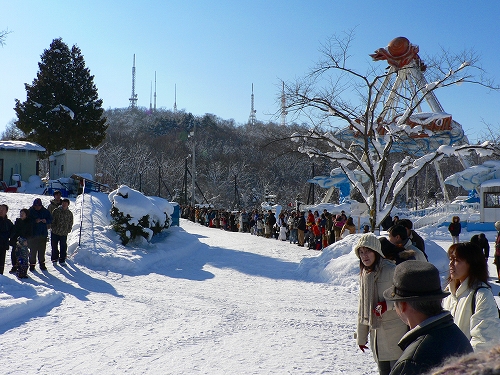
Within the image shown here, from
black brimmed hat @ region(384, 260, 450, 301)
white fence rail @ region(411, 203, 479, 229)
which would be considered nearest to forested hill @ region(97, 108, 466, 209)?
white fence rail @ region(411, 203, 479, 229)

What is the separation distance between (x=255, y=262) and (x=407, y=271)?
42.3ft

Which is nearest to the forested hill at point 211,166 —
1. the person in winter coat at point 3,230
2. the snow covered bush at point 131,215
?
the snow covered bush at point 131,215

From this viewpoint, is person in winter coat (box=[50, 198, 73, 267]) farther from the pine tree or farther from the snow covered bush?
the pine tree

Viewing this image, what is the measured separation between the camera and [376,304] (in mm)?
4156

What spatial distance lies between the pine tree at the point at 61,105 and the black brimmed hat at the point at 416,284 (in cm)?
3575

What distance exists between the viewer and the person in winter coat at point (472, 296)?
3.07 meters

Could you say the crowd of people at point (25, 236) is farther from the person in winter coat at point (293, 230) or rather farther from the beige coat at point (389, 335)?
the person in winter coat at point (293, 230)

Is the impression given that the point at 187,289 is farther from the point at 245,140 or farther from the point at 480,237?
the point at 245,140

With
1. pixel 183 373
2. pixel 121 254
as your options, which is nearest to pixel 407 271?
pixel 183 373

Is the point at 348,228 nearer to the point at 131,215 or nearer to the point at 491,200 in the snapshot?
the point at 131,215

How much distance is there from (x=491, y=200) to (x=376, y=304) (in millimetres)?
28231

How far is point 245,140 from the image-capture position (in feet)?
313

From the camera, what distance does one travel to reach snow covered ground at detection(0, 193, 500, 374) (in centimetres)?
572

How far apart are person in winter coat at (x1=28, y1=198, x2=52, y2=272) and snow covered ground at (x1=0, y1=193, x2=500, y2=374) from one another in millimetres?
416
